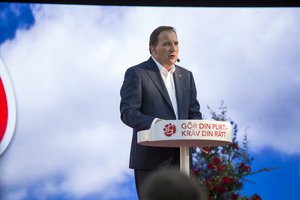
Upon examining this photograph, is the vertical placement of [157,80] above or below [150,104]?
above

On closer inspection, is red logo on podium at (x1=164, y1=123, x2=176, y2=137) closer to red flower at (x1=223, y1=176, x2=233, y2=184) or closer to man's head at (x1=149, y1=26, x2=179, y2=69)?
man's head at (x1=149, y1=26, x2=179, y2=69)

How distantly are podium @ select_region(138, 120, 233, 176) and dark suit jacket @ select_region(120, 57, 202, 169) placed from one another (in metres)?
0.27

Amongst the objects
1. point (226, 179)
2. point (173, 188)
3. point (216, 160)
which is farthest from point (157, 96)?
point (173, 188)

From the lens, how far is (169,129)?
126 inches

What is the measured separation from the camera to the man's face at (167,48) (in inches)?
148

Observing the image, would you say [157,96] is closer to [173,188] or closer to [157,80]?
[157,80]

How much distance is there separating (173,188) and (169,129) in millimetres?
1950

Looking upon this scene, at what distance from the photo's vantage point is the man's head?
3.77m

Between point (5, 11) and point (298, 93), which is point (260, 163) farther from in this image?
point (5, 11)

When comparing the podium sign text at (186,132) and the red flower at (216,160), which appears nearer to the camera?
the podium sign text at (186,132)

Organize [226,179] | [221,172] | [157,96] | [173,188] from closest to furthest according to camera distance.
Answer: [173,188]
[157,96]
[226,179]
[221,172]

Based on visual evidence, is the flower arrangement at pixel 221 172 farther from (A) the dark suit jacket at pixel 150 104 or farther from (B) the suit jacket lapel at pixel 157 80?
(B) the suit jacket lapel at pixel 157 80

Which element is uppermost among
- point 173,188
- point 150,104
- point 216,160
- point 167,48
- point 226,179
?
point 167,48

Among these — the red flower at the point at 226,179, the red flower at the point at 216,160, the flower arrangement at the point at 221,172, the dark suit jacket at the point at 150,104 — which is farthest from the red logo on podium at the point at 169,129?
the red flower at the point at 216,160
